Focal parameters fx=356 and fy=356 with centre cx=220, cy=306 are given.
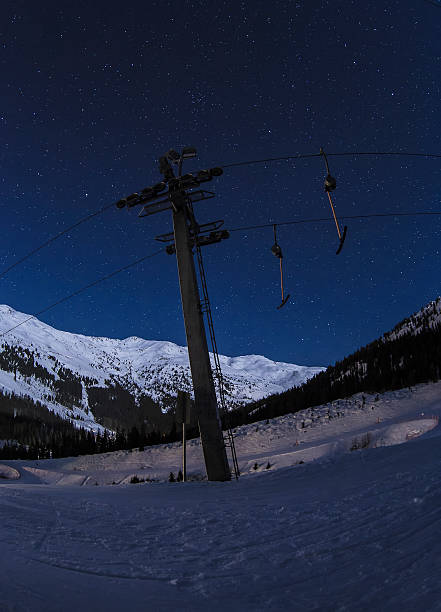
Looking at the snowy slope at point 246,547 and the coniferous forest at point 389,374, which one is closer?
the snowy slope at point 246,547

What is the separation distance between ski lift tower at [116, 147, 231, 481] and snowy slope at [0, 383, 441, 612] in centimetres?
376

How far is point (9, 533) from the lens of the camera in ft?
7.52

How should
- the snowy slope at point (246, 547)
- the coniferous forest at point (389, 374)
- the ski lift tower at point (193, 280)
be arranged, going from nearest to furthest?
the snowy slope at point (246, 547), the ski lift tower at point (193, 280), the coniferous forest at point (389, 374)

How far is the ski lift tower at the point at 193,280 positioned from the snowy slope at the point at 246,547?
3.76m

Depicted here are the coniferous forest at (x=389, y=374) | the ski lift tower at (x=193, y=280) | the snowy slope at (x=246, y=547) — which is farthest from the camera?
the coniferous forest at (x=389, y=374)

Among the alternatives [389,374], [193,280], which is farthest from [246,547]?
[389,374]

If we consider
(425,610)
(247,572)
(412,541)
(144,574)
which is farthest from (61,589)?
(412,541)

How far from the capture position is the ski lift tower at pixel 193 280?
8.09m

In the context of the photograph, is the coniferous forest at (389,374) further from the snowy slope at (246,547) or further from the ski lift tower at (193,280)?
the snowy slope at (246,547)

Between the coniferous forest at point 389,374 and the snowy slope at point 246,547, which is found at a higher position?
the snowy slope at point 246,547

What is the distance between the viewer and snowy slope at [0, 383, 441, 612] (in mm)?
1470

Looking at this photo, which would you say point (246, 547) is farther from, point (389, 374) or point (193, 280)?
point (389, 374)

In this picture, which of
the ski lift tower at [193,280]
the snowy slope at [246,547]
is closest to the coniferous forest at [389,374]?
the ski lift tower at [193,280]

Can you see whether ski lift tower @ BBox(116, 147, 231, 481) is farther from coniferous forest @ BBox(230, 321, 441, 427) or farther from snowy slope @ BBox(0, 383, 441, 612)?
coniferous forest @ BBox(230, 321, 441, 427)
